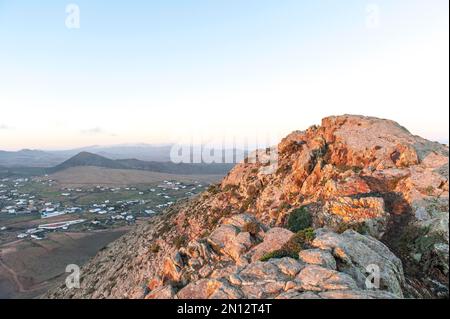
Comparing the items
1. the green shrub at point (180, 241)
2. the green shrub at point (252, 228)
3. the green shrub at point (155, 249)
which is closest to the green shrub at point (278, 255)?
the green shrub at point (252, 228)

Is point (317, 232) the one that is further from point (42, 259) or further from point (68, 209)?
point (68, 209)

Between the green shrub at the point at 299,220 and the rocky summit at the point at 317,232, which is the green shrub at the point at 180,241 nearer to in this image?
the rocky summit at the point at 317,232

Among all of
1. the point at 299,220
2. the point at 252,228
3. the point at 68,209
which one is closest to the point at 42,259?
the point at 68,209

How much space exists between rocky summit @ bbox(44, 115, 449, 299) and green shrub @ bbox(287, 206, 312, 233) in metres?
0.11

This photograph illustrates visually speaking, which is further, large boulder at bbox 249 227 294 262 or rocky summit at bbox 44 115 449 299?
large boulder at bbox 249 227 294 262

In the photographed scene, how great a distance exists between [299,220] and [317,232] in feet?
19.6

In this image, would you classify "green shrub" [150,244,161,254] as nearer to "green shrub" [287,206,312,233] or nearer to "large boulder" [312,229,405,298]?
"green shrub" [287,206,312,233]

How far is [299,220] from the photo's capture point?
24.9 m

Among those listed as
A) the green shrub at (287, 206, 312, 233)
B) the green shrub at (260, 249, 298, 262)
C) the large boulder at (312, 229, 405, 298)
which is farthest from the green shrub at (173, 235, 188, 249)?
the large boulder at (312, 229, 405, 298)

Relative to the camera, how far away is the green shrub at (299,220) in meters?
24.2

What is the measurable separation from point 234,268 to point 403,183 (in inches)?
681

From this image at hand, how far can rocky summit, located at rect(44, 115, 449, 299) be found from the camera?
14.3 metres

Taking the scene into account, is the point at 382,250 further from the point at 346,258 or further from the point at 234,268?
the point at 234,268
